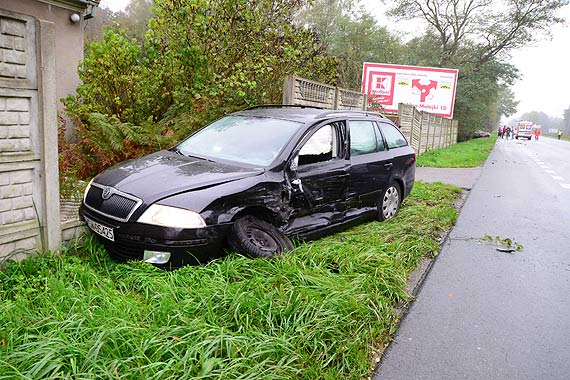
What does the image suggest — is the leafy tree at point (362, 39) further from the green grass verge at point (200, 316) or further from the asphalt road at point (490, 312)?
the green grass verge at point (200, 316)

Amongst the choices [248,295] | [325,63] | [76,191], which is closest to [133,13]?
[325,63]

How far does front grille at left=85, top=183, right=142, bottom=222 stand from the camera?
386 cm

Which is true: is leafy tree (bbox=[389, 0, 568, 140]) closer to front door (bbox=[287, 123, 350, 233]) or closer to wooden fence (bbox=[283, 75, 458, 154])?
wooden fence (bbox=[283, 75, 458, 154])

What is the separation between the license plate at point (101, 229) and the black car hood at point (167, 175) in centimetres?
36

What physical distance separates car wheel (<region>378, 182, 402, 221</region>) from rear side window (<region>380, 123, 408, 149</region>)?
61cm

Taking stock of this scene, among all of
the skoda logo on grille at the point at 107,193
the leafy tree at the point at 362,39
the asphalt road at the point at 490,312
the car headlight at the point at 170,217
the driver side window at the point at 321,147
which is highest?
the leafy tree at the point at 362,39

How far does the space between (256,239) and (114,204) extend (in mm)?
1302

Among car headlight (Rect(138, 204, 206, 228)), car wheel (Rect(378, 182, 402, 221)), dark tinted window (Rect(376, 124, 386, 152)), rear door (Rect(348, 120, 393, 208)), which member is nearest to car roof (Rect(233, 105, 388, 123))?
rear door (Rect(348, 120, 393, 208))

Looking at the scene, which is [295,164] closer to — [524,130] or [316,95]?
[316,95]

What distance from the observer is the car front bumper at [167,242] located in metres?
3.78

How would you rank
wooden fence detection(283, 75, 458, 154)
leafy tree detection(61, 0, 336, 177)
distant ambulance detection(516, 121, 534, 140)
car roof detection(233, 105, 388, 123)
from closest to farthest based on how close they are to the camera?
car roof detection(233, 105, 388, 123), leafy tree detection(61, 0, 336, 177), wooden fence detection(283, 75, 458, 154), distant ambulance detection(516, 121, 534, 140)

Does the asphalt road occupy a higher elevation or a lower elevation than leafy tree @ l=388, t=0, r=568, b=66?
lower

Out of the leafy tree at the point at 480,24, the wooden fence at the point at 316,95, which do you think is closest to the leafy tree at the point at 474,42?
the leafy tree at the point at 480,24

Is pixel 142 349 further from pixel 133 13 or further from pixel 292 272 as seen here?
pixel 133 13
